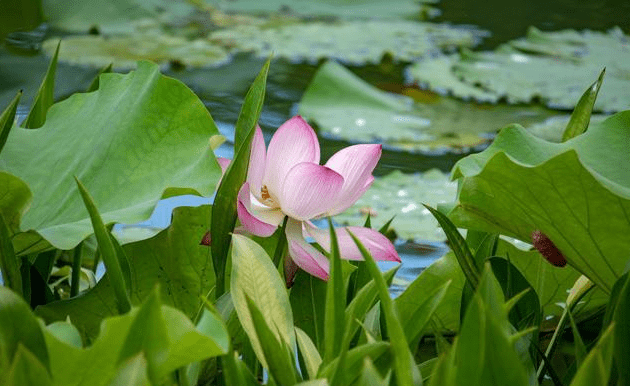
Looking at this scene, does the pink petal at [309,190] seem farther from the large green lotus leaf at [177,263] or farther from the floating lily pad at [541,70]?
the floating lily pad at [541,70]

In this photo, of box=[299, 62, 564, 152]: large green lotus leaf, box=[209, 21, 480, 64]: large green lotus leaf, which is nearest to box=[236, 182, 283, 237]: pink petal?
box=[299, 62, 564, 152]: large green lotus leaf

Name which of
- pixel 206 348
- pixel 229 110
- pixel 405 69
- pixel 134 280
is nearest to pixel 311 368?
pixel 206 348

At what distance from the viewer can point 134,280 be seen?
0.81 metres

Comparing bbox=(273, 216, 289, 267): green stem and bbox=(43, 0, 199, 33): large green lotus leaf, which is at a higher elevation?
bbox=(273, 216, 289, 267): green stem

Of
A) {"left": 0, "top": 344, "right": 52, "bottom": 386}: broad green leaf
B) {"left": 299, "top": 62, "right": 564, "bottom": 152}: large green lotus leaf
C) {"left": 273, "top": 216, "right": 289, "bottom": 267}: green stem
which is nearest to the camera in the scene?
{"left": 0, "top": 344, "right": 52, "bottom": 386}: broad green leaf

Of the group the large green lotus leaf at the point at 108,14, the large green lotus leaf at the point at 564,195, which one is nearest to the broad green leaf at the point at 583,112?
the large green lotus leaf at the point at 564,195

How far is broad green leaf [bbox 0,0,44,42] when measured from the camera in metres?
3.03

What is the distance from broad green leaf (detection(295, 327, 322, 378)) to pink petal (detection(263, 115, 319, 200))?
119 mm

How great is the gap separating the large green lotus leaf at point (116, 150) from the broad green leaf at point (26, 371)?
11.6 inches

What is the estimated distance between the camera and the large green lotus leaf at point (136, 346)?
0.49m

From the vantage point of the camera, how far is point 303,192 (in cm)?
68

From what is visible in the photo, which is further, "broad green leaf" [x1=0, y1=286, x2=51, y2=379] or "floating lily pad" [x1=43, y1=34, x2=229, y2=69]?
"floating lily pad" [x1=43, y1=34, x2=229, y2=69]

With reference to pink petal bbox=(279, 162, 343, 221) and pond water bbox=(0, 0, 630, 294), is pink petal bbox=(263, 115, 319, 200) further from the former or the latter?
pond water bbox=(0, 0, 630, 294)

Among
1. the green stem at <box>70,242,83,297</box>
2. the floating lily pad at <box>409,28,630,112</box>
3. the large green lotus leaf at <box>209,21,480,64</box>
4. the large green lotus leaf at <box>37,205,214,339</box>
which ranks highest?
the large green lotus leaf at <box>37,205,214,339</box>
